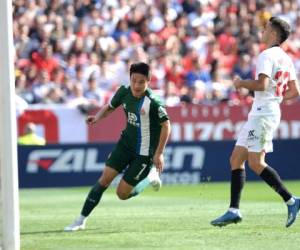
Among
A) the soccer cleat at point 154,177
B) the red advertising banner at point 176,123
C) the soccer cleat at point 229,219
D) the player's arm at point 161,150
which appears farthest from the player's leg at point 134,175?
the red advertising banner at point 176,123

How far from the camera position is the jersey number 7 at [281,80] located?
11.1 metres

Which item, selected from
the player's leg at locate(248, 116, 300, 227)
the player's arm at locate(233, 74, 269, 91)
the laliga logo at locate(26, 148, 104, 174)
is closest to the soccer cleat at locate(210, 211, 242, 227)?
the player's leg at locate(248, 116, 300, 227)

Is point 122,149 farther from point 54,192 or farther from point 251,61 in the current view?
point 251,61

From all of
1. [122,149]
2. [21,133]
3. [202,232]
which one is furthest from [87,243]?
[21,133]

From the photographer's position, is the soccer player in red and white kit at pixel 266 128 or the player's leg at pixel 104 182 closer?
the soccer player in red and white kit at pixel 266 128

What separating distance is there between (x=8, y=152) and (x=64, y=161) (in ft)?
39.3

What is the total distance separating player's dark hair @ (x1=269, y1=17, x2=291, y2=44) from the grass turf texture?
2.12 metres

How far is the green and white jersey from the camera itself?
38.9 feet

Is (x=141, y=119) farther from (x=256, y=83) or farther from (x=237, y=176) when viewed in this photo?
(x=256, y=83)

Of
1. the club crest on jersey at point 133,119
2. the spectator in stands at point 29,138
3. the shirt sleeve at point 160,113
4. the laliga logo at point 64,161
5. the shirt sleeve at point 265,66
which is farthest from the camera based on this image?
the spectator in stands at point 29,138

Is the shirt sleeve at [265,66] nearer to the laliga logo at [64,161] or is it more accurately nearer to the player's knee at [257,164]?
the player's knee at [257,164]

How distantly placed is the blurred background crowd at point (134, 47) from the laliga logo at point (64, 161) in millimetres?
1889

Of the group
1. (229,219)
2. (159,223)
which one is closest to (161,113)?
(159,223)

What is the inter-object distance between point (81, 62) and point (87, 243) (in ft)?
45.3
